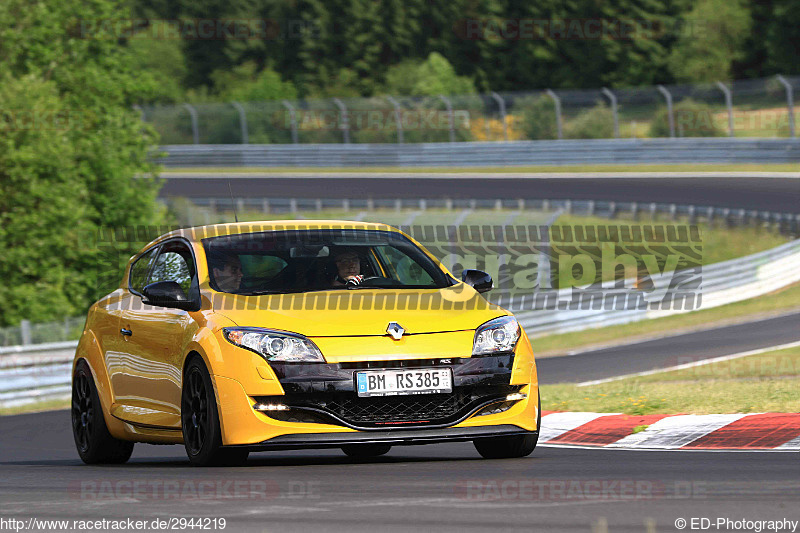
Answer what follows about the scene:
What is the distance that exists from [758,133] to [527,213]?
1217 centimetres

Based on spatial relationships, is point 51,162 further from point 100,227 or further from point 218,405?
point 218,405

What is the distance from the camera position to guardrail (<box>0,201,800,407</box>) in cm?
1945

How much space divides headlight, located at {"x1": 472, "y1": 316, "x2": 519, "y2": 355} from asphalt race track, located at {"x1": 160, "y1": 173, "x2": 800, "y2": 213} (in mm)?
27418

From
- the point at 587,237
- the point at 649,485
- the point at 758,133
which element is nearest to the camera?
the point at 649,485

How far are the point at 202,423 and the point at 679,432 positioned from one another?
136 inches

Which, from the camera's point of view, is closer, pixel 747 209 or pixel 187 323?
pixel 187 323

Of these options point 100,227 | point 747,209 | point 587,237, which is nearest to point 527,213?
point 587,237

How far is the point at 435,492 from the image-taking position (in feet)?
20.5

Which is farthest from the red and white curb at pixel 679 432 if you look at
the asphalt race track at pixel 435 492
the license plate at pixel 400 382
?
the license plate at pixel 400 382

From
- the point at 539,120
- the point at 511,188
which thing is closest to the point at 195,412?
the point at 511,188

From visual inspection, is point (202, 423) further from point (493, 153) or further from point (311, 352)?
point (493, 153)

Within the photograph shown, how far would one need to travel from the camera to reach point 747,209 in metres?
34.3

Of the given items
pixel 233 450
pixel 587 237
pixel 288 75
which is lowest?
pixel 288 75

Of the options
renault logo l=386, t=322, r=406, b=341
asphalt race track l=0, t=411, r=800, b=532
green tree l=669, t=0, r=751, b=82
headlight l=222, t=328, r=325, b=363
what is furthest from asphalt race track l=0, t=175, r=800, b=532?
green tree l=669, t=0, r=751, b=82
